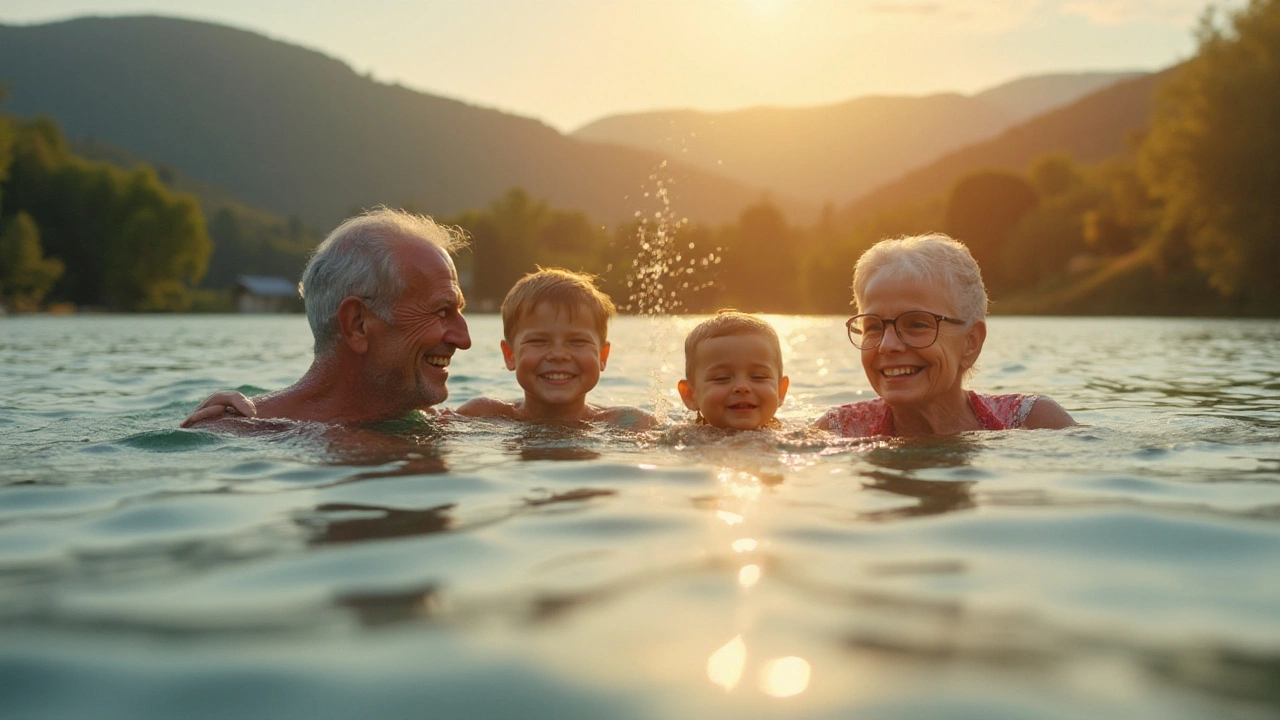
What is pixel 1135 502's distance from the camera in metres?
3.76

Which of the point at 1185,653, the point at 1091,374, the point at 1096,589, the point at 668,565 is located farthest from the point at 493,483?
the point at 1091,374

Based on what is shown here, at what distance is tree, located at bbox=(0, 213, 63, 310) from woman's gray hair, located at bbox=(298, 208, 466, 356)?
61770mm

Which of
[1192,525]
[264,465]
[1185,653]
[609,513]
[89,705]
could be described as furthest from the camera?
[264,465]

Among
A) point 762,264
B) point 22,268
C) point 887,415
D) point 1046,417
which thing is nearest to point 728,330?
point 887,415

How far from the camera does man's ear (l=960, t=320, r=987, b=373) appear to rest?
215 inches

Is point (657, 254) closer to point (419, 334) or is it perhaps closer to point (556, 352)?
point (556, 352)

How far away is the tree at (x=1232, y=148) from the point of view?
3328cm

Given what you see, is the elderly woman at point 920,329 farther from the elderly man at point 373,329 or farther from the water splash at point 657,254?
the water splash at point 657,254

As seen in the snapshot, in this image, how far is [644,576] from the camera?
283 centimetres

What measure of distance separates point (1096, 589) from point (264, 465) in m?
3.39

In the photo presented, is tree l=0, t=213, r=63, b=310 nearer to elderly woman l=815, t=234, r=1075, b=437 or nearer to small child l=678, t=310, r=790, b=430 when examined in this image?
small child l=678, t=310, r=790, b=430

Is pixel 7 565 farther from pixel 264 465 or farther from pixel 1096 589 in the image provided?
pixel 1096 589

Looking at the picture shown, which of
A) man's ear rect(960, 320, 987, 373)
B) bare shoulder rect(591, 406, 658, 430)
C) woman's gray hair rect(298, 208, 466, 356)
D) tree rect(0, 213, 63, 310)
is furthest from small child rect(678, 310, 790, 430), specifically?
tree rect(0, 213, 63, 310)

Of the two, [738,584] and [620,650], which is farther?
[738,584]
